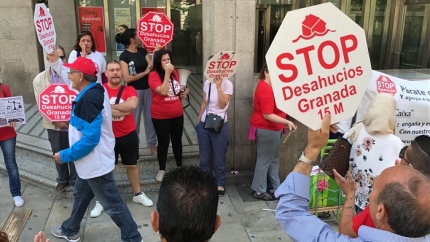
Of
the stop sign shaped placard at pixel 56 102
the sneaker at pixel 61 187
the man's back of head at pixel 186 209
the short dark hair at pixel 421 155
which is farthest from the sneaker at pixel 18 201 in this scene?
the short dark hair at pixel 421 155

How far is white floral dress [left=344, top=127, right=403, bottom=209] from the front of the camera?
2.93 m

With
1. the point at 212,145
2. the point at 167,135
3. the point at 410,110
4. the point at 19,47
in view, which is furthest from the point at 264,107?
the point at 19,47

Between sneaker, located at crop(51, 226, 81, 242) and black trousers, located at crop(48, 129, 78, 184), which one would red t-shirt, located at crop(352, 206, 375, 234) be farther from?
black trousers, located at crop(48, 129, 78, 184)

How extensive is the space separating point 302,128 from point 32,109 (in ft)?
19.9

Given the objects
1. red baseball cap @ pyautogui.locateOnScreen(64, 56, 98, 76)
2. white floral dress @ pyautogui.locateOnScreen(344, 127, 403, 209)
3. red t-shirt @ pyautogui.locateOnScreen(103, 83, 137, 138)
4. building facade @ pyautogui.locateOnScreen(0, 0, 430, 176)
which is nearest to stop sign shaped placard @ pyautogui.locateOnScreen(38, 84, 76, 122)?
red t-shirt @ pyautogui.locateOnScreen(103, 83, 137, 138)

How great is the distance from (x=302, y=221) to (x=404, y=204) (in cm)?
39

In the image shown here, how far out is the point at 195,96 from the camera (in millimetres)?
9391

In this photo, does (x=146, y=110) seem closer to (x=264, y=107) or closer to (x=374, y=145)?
(x=264, y=107)

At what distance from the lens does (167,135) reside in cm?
497

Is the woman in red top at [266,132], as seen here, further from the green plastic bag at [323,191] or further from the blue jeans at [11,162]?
the blue jeans at [11,162]

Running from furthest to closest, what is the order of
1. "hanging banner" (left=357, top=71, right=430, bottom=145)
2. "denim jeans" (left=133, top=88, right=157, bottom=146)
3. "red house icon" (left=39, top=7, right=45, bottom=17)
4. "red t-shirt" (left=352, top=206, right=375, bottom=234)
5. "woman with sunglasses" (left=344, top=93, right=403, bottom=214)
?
1. "denim jeans" (left=133, top=88, right=157, bottom=146)
2. "red house icon" (left=39, top=7, right=45, bottom=17)
3. "hanging banner" (left=357, top=71, right=430, bottom=145)
4. "woman with sunglasses" (left=344, top=93, right=403, bottom=214)
5. "red t-shirt" (left=352, top=206, right=375, bottom=234)

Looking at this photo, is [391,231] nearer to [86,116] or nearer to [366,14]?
[86,116]

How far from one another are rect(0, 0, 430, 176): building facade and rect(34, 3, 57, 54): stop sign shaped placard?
6.88ft

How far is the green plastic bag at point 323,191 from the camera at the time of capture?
14.4ft
